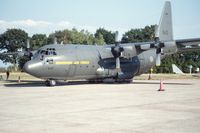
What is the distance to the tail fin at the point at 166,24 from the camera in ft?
128

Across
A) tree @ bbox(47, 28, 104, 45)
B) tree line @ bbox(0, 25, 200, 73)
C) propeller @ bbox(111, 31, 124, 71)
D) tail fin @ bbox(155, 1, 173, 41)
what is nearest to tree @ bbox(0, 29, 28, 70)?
tree line @ bbox(0, 25, 200, 73)

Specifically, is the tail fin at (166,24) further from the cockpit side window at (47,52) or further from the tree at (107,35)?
the tree at (107,35)

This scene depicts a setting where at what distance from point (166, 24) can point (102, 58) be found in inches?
371

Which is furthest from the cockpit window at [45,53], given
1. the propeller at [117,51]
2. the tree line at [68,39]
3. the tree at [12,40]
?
the tree at [12,40]

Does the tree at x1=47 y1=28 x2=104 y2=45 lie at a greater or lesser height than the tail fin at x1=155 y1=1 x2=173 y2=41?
greater

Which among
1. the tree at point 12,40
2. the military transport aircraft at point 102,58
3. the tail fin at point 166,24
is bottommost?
the military transport aircraft at point 102,58

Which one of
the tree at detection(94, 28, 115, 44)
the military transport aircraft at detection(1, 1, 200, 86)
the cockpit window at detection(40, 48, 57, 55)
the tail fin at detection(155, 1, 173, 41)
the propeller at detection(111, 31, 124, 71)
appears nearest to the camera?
Answer: the military transport aircraft at detection(1, 1, 200, 86)

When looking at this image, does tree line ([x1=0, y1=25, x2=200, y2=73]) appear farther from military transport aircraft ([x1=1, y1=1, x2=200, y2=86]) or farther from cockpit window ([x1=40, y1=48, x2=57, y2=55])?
cockpit window ([x1=40, y1=48, x2=57, y2=55])

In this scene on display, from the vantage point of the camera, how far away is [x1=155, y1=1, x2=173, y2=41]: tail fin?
128ft

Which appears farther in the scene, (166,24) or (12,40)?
(12,40)

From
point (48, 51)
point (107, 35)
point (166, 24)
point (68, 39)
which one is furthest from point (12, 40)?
point (48, 51)

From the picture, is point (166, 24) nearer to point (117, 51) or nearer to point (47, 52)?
point (117, 51)

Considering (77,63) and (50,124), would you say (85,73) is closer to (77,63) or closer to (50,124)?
(77,63)

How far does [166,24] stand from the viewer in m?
39.5
